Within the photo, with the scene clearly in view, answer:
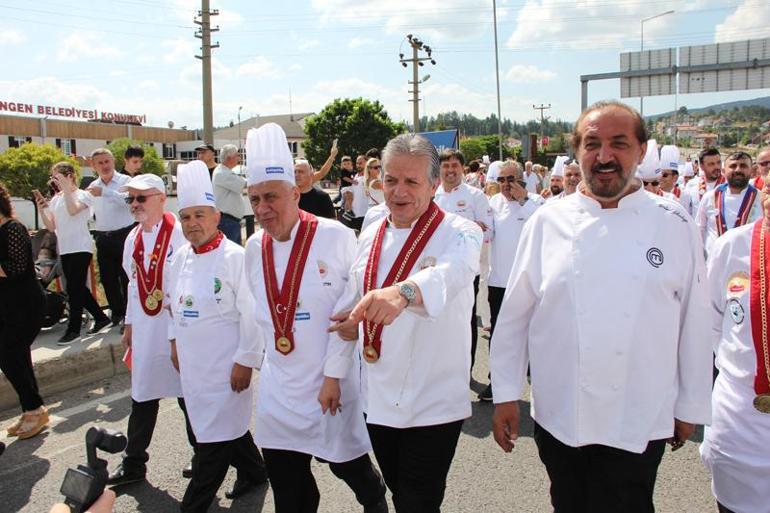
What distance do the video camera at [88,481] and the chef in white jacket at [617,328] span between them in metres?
1.64

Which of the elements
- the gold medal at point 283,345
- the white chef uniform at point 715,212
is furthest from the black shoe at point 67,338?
the white chef uniform at point 715,212

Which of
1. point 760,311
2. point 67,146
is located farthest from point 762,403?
point 67,146

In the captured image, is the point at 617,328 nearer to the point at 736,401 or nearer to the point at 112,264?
the point at 736,401

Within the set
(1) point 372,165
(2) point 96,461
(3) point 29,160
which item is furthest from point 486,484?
(3) point 29,160

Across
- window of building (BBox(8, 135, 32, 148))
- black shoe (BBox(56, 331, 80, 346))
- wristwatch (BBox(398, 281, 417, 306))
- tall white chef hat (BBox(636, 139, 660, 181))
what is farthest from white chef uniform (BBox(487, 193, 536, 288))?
window of building (BBox(8, 135, 32, 148))

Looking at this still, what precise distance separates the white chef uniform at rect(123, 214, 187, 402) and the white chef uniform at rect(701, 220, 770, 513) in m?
3.19

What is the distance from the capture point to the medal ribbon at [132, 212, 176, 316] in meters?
4.21

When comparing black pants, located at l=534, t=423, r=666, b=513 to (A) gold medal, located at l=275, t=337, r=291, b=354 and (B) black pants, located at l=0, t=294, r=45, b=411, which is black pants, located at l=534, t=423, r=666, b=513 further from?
(B) black pants, located at l=0, t=294, r=45, b=411

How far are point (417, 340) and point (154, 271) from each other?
91.0 inches

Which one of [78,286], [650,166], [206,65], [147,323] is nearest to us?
[147,323]

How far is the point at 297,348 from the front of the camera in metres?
3.08

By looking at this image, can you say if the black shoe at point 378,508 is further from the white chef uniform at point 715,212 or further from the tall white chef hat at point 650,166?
the tall white chef hat at point 650,166

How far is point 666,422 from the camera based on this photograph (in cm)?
235

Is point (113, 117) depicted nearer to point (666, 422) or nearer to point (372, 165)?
point (372, 165)
